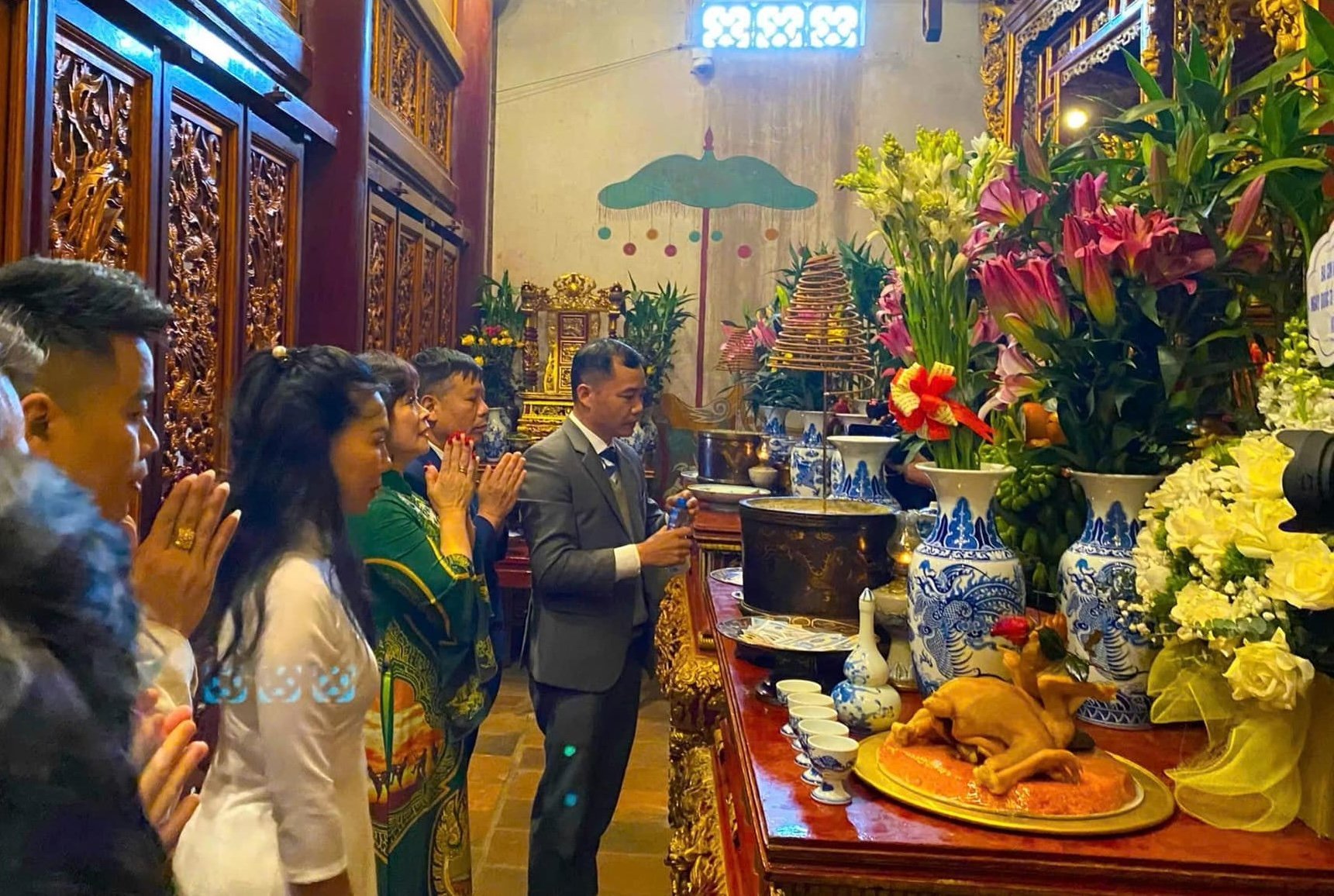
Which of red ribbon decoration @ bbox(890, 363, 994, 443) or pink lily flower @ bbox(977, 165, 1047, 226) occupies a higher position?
pink lily flower @ bbox(977, 165, 1047, 226)

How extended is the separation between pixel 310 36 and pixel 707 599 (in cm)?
222

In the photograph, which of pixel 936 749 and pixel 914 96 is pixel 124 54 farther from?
pixel 914 96

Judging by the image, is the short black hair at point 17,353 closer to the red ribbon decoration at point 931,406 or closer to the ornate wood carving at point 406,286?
the red ribbon decoration at point 931,406

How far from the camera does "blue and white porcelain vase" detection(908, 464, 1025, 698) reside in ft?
4.16

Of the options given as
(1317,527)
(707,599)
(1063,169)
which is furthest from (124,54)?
(1317,527)

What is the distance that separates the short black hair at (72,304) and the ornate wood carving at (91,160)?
765mm

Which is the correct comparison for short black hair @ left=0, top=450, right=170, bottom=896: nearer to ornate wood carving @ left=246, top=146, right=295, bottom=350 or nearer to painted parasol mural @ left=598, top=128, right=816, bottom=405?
ornate wood carving @ left=246, top=146, right=295, bottom=350

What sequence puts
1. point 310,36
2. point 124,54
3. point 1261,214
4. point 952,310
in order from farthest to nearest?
point 310,36 → point 124,54 → point 952,310 → point 1261,214

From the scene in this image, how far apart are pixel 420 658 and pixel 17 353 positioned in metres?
1.04

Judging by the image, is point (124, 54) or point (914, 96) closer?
point (124, 54)

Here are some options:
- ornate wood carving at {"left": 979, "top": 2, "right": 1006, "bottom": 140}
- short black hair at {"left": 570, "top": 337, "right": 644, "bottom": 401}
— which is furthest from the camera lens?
ornate wood carving at {"left": 979, "top": 2, "right": 1006, "bottom": 140}

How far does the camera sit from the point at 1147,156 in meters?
1.46

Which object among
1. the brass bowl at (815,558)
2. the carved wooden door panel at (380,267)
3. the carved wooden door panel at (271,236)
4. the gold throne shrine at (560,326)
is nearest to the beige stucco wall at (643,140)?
the gold throne shrine at (560,326)

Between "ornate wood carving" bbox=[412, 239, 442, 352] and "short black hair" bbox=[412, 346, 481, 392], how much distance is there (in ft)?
6.44
